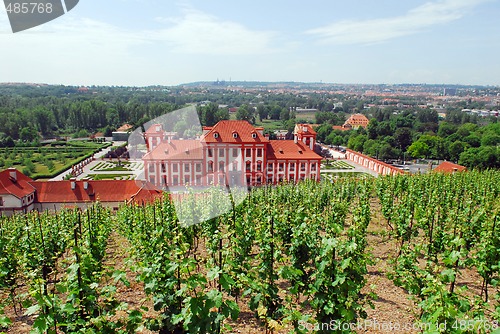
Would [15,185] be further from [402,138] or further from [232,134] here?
[402,138]

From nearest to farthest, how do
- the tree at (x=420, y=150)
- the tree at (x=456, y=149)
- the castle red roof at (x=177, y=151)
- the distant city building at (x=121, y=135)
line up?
the castle red roof at (x=177, y=151) → the tree at (x=456, y=149) → the tree at (x=420, y=150) → the distant city building at (x=121, y=135)

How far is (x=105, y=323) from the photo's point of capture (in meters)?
5.05

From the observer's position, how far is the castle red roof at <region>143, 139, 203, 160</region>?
38.0 m

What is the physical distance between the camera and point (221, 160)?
38.7 metres

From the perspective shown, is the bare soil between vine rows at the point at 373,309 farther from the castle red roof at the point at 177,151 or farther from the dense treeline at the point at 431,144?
the dense treeline at the point at 431,144

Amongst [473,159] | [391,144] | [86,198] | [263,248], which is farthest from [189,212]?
[391,144]

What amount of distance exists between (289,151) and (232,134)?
7038mm

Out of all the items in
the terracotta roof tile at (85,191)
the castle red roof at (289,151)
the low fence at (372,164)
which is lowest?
the low fence at (372,164)

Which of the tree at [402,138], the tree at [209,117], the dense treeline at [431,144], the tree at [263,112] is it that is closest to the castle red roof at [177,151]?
the dense treeline at [431,144]

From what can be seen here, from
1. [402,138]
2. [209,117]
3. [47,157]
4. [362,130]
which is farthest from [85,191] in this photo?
[209,117]

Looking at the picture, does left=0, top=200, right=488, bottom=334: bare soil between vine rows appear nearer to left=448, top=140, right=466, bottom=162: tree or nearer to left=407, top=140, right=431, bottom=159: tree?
left=448, top=140, right=466, bottom=162: tree

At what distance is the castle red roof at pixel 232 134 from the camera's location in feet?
125

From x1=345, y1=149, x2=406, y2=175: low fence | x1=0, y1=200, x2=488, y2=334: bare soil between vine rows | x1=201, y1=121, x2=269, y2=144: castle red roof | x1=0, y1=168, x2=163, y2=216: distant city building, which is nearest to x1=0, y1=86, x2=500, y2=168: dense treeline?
x1=345, y1=149, x2=406, y2=175: low fence

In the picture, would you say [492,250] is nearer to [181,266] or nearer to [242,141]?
[181,266]
